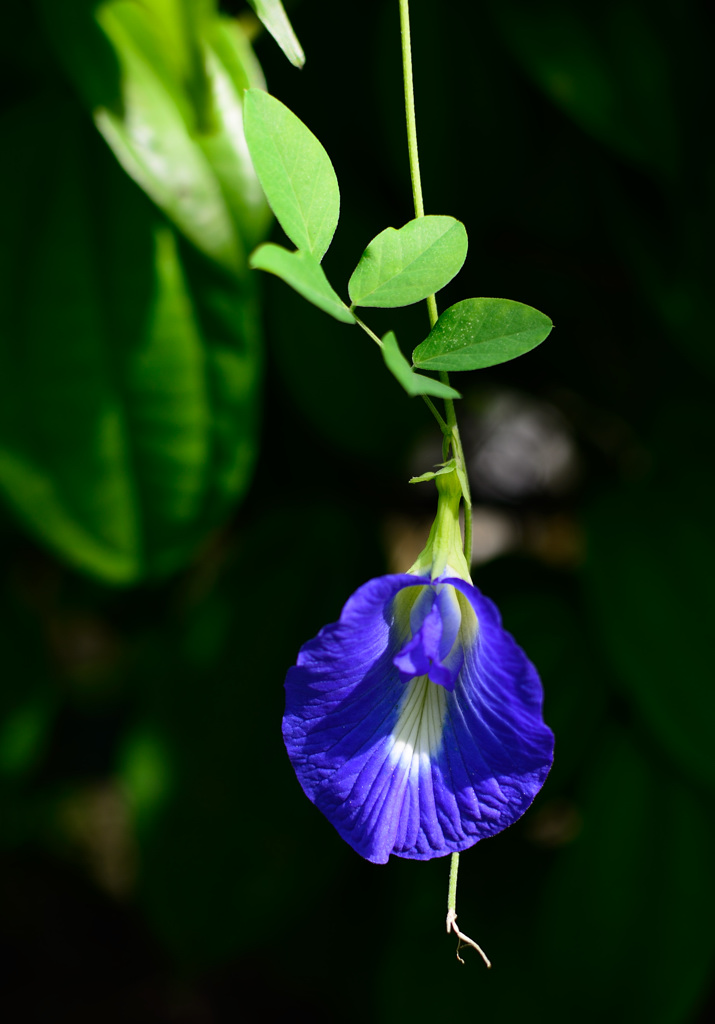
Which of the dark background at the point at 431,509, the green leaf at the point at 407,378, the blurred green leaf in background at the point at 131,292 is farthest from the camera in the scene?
the dark background at the point at 431,509

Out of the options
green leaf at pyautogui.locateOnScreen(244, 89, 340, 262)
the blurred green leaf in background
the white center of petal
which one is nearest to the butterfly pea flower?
the white center of petal

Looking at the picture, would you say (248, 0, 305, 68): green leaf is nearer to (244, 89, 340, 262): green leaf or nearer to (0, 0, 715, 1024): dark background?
(244, 89, 340, 262): green leaf

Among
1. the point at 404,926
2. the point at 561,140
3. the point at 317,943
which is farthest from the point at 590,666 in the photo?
the point at 317,943

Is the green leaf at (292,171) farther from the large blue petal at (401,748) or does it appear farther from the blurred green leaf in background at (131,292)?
the blurred green leaf in background at (131,292)

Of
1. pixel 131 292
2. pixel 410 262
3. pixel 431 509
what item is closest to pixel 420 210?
pixel 410 262

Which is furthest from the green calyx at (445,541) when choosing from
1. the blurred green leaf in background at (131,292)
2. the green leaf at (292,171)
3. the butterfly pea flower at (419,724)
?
the blurred green leaf in background at (131,292)
